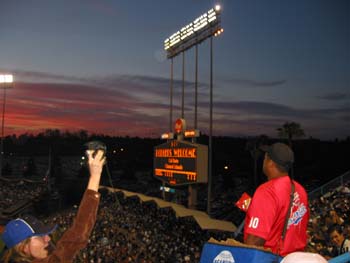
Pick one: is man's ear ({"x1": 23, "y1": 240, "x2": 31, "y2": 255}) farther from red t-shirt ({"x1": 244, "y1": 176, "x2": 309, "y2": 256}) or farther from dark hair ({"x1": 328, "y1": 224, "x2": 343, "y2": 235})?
dark hair ({"x1": 328, "y1": 224, "x2": 343, "y2": 235})

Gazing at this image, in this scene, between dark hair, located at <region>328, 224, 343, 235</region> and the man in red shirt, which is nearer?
the man in red shirt

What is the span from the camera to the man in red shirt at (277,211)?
2326 mm

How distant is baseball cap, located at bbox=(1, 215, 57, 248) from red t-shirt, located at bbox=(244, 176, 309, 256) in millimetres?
1193

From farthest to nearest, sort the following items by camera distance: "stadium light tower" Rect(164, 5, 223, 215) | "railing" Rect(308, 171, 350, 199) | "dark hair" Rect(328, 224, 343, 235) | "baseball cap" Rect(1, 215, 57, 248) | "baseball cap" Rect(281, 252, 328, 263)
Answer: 1. "stadium light tower" Rect(164, 5, 223, 215)
2. "railing" Rect(308, 171, 350, 199)
3. "dark hair" Rect(328, 224, 343, 235)
4. "baseball cap" Rect(1, 215, 57, 248)
5. "baseball cap" Rect(281, 252, 328, 263)

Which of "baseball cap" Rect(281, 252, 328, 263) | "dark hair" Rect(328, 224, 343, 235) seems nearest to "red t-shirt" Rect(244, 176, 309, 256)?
"baseball cap" Rect(281, 252, 328, 263)

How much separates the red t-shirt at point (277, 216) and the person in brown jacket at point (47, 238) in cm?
97

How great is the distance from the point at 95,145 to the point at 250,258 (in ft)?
3.51

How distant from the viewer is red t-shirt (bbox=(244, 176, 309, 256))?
7.65 feet

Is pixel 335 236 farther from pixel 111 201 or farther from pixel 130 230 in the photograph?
pixel 111 201

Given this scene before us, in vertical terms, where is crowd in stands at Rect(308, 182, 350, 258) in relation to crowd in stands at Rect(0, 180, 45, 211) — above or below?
above

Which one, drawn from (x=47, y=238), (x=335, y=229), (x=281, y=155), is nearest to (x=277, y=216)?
(x=281, y=155)

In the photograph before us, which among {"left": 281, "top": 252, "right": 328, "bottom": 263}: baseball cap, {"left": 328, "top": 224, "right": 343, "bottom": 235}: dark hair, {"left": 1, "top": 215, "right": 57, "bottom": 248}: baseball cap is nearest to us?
{"left": 281, "top": 252, "right": 328, "bottom": 263}: baseball cap

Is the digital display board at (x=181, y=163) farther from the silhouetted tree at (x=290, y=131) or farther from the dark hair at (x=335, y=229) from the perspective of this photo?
the silhouetted tree at (x=290, y=131)

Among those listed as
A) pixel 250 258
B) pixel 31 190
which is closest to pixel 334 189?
pixel 250 258
